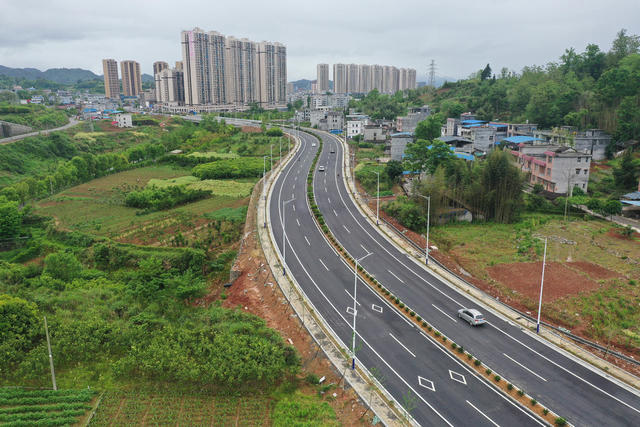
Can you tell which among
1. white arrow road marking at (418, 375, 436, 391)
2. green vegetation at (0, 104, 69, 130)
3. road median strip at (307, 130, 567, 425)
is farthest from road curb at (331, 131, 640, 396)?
green vegetation at (0, 104, 69, 130)

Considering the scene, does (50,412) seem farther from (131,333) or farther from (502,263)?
(502,263)

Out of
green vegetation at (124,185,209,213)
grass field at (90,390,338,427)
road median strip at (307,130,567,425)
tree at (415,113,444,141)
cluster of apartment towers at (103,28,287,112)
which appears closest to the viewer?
grass field at (90,390,338,427)

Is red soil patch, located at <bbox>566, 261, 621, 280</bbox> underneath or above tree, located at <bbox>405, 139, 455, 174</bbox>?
underneath

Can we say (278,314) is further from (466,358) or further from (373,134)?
(373,134)

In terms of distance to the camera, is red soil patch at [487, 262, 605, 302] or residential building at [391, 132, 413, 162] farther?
residential building at [391, 132, 413, 162]

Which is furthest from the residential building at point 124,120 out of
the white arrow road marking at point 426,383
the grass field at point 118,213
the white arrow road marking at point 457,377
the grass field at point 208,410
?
the white arrow road marking at point 457,377

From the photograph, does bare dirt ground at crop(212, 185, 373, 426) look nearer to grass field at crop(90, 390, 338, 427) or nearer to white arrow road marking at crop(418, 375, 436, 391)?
grass field at crop(90, 390, 338, 427)

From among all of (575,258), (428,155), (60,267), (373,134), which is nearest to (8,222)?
(60,267)

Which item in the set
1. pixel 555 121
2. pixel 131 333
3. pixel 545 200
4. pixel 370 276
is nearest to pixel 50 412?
pixel 131 333
